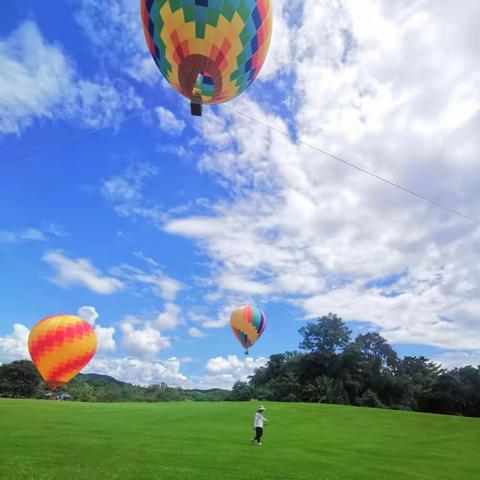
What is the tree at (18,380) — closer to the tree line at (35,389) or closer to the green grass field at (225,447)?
the tree line at (35,389)

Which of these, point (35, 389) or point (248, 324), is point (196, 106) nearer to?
point (248, 324)

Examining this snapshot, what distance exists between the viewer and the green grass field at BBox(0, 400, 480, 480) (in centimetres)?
1439

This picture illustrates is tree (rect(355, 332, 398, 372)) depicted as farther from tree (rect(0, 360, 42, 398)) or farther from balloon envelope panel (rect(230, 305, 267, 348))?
tree (rect(0, 360, 42, 398))

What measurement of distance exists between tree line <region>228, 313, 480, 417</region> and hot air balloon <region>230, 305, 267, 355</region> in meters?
31.0

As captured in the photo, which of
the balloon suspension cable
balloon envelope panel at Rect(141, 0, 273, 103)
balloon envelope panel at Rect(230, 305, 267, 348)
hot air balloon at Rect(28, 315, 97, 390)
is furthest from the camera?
balloon envelope panel at Rect(230, 305, 267, 348)

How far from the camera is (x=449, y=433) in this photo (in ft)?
121

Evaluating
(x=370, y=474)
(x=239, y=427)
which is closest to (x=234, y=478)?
(x=370, y=474)

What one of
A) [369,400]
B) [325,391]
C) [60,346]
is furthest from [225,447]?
[369,400]

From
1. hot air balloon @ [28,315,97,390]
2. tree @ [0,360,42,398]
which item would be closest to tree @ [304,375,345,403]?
hot air balloon @ [28,315,97,390]

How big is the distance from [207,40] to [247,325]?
40.2m

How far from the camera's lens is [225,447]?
21094 millimetres

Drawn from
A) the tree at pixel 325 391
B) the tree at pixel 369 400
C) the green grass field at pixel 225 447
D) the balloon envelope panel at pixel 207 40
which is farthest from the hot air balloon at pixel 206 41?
the tree at pixel 369 400

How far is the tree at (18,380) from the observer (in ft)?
314

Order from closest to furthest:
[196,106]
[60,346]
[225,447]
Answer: [196,106] < [225,447] < [60,346]
